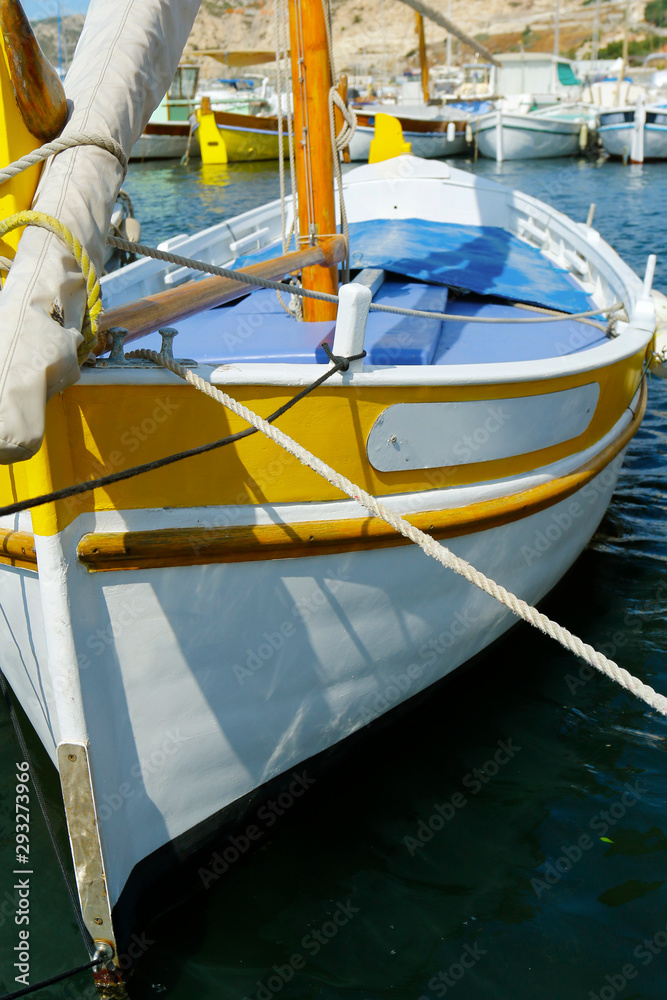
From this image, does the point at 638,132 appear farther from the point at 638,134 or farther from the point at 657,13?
the point at 657,13

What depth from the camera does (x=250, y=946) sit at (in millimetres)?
2754

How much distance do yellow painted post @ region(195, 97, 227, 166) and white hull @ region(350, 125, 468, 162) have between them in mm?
4584

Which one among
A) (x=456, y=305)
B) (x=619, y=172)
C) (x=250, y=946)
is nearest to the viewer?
(x=250, y=946)

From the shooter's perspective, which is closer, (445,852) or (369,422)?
(369,422)

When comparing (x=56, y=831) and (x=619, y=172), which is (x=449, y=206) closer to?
(x=56, y=831)

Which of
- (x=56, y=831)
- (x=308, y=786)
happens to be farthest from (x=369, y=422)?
(x=56, y=831)

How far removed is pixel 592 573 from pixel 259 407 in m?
3.04

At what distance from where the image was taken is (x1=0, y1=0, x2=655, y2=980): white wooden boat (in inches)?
84.8

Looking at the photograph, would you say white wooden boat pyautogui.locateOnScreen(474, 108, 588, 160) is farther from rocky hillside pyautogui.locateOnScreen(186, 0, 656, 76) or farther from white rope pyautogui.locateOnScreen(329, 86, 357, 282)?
rocky hillside pyautogui.locateOnScreen(186, 0, 656, 76)

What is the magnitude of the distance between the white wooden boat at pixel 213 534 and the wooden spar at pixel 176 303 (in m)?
0.01

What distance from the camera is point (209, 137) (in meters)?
28.1
